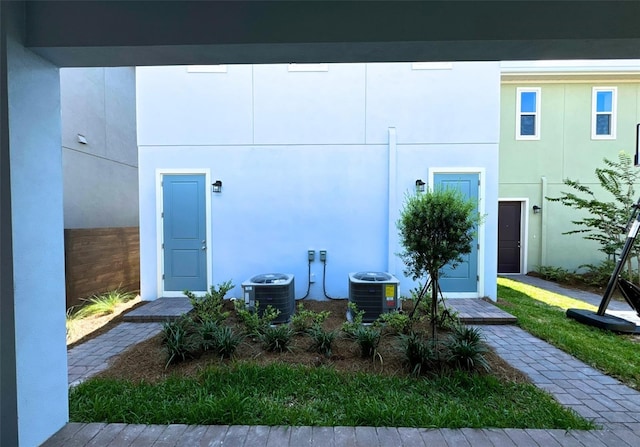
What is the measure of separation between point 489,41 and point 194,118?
5.17 m

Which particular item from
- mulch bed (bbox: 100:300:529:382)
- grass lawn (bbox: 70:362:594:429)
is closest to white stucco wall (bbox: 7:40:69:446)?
grass lawn (bbox: 70:362:594:429)

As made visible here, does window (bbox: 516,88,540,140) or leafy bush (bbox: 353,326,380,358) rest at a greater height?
window (bbox: 516,88,540,140)

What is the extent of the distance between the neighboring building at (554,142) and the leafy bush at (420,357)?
7431mm

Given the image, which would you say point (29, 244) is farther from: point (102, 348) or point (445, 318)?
point (445, 318)

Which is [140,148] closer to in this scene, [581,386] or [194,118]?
[194,118]

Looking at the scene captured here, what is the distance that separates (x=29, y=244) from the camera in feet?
6.52

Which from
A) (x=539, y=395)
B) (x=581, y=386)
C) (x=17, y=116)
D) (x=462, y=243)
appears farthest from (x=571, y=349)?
(x=17, y=116)

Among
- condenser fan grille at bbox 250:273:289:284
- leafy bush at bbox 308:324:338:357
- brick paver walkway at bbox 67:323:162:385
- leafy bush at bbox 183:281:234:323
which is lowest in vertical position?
brick paver walkway at bbox 67:323:162:385

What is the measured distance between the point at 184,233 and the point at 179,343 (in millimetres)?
2962

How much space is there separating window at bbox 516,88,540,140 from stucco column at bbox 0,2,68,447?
10.5m

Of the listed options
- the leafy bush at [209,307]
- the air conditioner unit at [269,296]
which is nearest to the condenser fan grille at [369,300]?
the air conditioner unit at [269,296]

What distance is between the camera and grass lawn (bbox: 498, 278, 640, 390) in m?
3.28

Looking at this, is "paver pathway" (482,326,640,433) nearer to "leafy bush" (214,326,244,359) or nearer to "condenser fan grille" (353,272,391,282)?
"condenser fan grille" (353,272,391,282)

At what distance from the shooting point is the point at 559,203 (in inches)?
345
